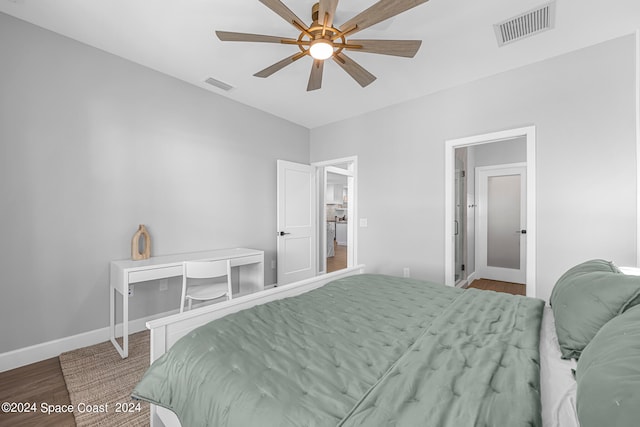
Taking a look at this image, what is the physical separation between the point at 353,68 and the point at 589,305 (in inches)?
81.7

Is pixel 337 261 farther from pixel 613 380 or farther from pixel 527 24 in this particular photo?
pixel 613 380

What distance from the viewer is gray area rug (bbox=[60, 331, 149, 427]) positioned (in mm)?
1646

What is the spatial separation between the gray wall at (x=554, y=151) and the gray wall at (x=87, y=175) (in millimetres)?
2529

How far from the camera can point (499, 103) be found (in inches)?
115

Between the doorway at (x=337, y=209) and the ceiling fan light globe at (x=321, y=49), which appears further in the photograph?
the doorway at (x=337, y=209)

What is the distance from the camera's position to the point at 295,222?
14.4 feet

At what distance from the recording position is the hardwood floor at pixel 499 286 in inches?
165

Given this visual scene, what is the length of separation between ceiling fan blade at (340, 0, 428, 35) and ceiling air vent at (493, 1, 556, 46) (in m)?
1.17

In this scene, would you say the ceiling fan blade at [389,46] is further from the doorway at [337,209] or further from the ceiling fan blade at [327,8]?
the doorway at [337,209]

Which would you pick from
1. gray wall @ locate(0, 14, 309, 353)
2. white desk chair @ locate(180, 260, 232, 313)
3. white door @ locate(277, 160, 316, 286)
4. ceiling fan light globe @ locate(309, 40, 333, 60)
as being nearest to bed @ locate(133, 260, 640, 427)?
white desk chair @ locate(180, 260, 232, 313)

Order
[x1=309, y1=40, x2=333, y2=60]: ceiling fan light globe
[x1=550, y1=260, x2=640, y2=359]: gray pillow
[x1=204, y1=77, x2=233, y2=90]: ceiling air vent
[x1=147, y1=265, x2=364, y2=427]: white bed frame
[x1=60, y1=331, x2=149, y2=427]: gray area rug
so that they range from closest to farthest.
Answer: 1. [x1=550, y1=260, x2=640, y2=359]: gray pillow
2. [x1=147, y1=265, x2=364, y2=427]: white bed frame
3. [x1=60, y1=331, x2=149, y2=427]: gray area rug
4. [x1=309, y1=40, x2=333, y2=60]: ceiling fan light globe
5. [x1=204, y1=77, x2=233, y2=90]: ceiling air vent

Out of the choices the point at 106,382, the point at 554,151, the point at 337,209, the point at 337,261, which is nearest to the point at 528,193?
the point at 554,151

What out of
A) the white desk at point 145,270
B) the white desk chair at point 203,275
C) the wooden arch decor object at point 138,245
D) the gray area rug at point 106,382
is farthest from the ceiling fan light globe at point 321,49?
the gray area rug at point 106,382

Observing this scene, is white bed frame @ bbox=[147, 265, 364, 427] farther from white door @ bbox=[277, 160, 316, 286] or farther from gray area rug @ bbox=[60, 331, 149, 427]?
white door @ bbox=[277, 160, 316, 286]
